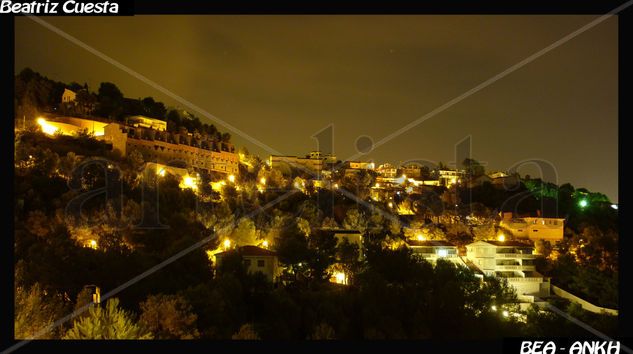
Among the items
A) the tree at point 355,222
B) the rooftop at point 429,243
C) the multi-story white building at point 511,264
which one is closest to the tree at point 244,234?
the tree at point 355,222

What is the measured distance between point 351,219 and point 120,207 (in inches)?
488

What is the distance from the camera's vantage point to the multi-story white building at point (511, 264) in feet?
82.2

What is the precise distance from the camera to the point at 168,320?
1178cm

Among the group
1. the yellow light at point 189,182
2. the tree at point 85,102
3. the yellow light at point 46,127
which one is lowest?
the yellow light at point 189,182

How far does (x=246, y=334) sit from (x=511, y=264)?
58.5ft

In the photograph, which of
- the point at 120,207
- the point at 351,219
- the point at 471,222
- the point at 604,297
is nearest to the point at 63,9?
the point at 120,207

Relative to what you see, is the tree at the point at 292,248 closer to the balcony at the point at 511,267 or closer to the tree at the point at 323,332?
the tree at the point at 323,332

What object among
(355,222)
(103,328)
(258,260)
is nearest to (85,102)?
(355,222)

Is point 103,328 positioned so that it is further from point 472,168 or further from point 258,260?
point 472,168

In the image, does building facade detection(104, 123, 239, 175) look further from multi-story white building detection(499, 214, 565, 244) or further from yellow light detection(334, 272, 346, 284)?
multi-story white building detection(499, 214, 565, 244)

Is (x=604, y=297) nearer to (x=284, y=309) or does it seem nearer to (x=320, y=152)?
(x=284, y=309)

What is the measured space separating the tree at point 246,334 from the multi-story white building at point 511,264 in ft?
50.7

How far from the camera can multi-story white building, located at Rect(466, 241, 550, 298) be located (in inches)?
986

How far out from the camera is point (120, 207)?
20.3 metres
